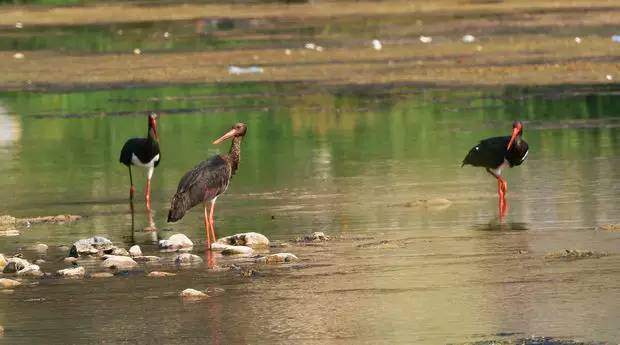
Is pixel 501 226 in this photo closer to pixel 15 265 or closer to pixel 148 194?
pixel 15 265

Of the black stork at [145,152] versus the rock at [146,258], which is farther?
the black stork at [145,152]

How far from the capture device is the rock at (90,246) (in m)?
14.3

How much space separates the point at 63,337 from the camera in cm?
1073

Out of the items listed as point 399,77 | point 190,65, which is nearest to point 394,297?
point 399,77

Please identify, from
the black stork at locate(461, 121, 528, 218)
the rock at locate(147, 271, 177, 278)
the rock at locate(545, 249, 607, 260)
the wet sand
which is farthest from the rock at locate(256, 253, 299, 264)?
the wet sand

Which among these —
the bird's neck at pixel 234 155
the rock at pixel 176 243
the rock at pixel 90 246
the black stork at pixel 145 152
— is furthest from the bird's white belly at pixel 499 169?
the rock at pixel 90 246

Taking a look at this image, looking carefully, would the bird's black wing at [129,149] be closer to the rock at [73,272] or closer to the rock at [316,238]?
the rock at [316,238]

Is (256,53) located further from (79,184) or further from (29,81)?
(79,184)

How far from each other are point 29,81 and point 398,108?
10.7m

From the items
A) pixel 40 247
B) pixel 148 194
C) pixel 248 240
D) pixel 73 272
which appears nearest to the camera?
pixel 73 272

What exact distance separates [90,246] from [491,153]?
484 cm

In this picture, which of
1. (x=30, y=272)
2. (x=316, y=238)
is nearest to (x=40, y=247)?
(x=30, y=272)

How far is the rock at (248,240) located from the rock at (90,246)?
965mm

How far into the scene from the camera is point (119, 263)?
1361 cm
